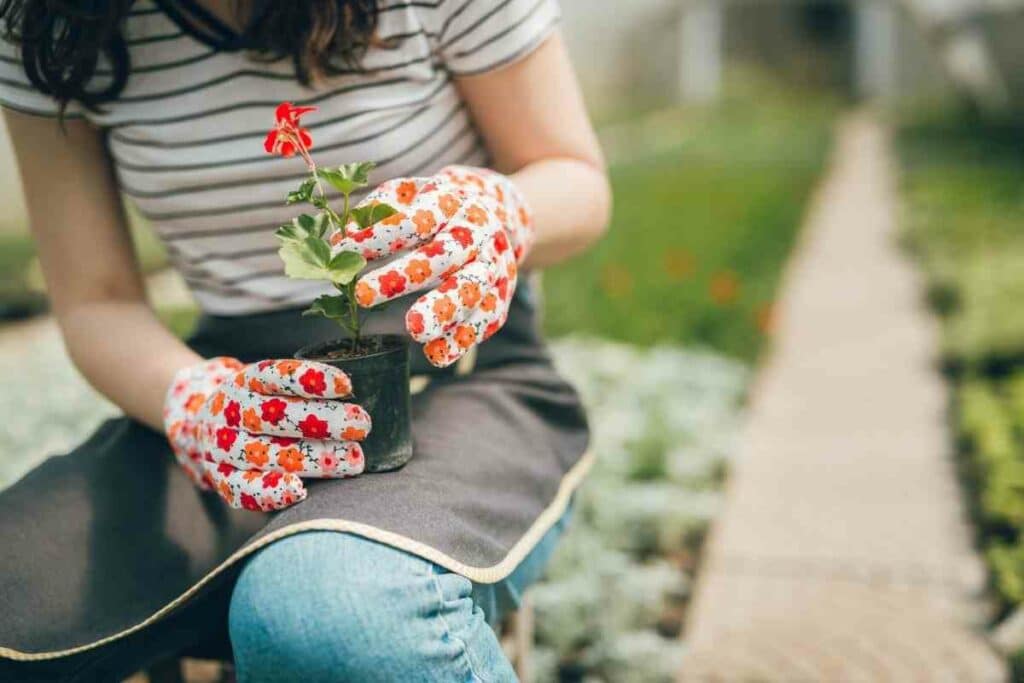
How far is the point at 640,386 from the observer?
3.04m

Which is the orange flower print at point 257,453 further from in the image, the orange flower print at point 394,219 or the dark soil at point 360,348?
the orange flower print at point 394,219

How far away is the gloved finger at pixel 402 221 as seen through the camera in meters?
0.99

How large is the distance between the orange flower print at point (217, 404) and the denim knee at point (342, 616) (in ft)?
0.60

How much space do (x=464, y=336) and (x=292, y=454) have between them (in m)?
0.22

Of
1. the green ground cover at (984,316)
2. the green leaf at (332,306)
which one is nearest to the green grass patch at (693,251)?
the green ground cover at (984,316)

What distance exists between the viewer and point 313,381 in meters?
0.99

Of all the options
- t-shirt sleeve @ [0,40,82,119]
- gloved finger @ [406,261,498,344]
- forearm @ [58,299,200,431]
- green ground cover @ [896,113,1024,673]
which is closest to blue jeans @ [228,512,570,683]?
gloved finger @ [406,261,498,344]

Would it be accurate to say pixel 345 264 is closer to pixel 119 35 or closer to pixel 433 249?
pixel 433 249

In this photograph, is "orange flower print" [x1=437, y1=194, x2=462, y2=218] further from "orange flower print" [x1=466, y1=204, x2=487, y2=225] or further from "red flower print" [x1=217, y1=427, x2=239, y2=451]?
"red flower print" [x1=217, y1=427, x2=239, y2=451]

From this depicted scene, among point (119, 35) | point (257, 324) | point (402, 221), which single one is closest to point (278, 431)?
point (402, 221)

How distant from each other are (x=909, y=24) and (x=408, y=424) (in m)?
20.7

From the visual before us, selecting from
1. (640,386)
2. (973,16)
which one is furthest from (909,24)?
(640,386)

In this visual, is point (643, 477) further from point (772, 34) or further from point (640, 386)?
point (772, 34)

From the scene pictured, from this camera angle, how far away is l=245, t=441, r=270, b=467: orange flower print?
1056 millimetres
